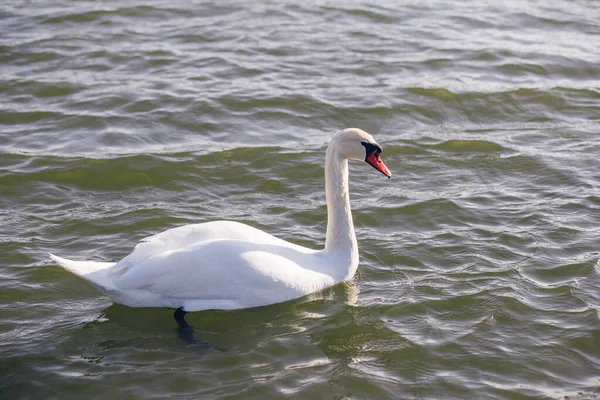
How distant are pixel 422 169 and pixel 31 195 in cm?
423

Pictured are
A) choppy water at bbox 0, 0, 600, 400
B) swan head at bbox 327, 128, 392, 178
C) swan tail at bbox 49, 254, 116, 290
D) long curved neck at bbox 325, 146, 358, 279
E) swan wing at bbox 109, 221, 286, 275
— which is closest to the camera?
choppy water at bbox 0, 0, 600, 400

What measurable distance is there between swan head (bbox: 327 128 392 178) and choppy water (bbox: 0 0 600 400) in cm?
108

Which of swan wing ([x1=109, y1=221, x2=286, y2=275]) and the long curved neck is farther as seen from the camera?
the long curved neck

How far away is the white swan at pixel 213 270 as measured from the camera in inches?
258

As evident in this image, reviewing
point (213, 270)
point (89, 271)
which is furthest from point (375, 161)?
point (89, 271)

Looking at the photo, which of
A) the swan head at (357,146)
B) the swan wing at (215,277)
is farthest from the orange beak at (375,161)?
the swan wing at (215,277)

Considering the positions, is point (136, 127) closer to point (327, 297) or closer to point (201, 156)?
point (201, 156)

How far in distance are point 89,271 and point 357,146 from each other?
2.36m

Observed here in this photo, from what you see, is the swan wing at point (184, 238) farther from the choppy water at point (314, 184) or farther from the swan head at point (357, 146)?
the swan head at point (357, 146)

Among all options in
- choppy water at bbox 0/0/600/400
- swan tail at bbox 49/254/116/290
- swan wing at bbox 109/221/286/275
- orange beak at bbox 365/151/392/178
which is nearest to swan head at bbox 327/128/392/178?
orange beak at bbox 365/151/392/178

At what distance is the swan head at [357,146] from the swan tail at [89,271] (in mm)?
2105

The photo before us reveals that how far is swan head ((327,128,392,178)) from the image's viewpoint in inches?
281

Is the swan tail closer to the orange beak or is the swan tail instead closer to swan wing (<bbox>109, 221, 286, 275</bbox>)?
swan wing (<bbox>109, 221, 286, 275</bbox>)

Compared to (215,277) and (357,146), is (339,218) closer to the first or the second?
(357,146)
